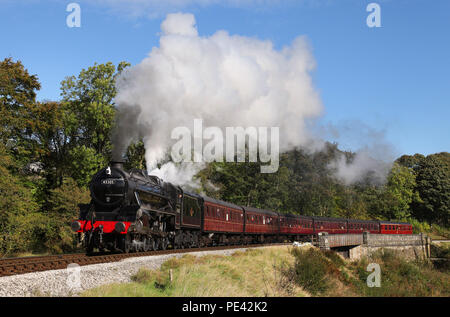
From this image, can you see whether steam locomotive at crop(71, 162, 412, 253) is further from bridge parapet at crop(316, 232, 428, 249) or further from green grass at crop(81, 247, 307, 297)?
bridge parapet at crop(316, 232, 428, 249)

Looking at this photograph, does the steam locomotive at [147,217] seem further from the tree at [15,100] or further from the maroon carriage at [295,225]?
the tree at [15,100]

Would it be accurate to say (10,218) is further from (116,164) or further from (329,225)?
(329,225)

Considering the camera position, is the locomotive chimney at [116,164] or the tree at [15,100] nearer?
the locomotive chimney at [116,164]

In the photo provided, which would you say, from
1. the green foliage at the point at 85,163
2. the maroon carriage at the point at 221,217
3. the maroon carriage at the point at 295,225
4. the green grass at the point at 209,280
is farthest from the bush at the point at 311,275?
the green foliage at the point at 85,163

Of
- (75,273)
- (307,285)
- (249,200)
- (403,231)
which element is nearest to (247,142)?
(249,200)

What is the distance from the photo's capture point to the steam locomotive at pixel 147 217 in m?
15.4

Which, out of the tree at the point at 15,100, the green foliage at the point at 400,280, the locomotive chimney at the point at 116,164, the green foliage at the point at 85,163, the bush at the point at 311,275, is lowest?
the green foliage at the point at 400,280

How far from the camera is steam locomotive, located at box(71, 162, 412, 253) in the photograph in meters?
15.4

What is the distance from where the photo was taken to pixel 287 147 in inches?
1574

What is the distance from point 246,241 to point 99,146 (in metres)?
13.9

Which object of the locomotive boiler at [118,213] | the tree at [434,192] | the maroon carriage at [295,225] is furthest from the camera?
the tree at [434,192]

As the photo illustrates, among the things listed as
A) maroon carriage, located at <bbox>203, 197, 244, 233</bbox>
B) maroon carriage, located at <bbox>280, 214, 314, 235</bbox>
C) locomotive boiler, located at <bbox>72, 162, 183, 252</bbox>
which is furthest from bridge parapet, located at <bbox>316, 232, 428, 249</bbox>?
locomotive boiler, located at <bbox>72, 162, 183, 252</bbox>

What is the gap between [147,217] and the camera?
1656 cm

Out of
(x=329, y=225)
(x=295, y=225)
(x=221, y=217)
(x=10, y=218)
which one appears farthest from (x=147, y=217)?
(x=329, y=225)
